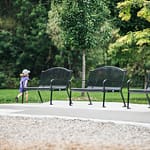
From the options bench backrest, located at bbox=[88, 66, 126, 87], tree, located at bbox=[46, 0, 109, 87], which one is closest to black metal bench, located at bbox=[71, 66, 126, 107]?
bench backrest, located at bbox=[88, 66, 126, 87]

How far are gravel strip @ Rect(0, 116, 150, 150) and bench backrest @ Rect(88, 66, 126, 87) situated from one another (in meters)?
4.02

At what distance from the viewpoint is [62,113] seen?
12305 millimetres

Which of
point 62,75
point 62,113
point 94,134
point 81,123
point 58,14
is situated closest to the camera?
point 94,134

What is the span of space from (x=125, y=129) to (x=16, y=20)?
33.9m

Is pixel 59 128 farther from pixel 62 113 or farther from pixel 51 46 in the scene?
pixel 51 46

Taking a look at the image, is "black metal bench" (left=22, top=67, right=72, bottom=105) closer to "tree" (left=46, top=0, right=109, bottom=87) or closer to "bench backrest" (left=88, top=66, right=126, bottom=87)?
"bench backrest" (left=88, top=66, right=126, bottom=87)

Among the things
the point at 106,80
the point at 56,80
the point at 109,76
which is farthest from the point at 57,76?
the point at 106,80

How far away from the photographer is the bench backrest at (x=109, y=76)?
47.7 feet

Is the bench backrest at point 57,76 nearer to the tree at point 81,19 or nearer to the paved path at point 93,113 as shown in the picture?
the paved path at point 93,113

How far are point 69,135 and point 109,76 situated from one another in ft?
21.1

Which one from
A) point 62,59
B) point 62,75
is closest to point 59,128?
point 62,75

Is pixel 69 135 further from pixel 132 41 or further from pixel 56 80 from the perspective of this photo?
pixel 132 41

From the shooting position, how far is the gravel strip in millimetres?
7516

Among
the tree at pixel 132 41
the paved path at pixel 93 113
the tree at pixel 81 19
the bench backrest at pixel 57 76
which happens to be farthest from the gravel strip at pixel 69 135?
the tree at pixel 81 19
